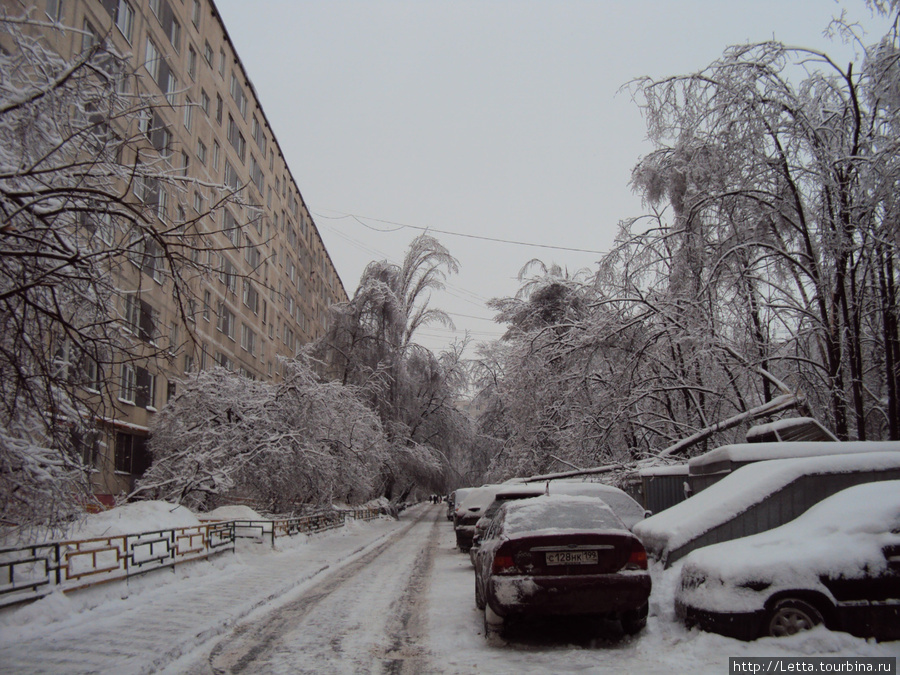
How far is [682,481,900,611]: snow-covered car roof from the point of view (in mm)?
5762

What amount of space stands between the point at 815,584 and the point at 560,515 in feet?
8.43

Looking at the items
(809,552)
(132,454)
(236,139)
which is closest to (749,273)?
(809,552)

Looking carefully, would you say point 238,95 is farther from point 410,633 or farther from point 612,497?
point 410,633

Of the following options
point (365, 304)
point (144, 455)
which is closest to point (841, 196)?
point (144, 455)

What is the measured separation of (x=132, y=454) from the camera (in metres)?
24.5

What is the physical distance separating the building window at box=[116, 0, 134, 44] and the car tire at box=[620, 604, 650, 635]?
2388 cm

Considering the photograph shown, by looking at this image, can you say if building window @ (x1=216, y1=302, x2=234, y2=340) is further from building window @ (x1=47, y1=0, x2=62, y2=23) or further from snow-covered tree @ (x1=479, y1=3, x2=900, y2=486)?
snow-covered tree @ (x1=479, y1=3, x2=900, y2=486)

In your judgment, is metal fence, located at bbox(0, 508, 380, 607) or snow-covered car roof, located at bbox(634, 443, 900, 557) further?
metal fence, located at bbox(0, 508, 380, 607)

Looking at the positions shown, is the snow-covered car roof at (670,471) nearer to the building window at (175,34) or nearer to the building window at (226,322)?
the building window at (175,34)

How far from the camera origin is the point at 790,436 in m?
11.4

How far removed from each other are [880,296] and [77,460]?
537 inches

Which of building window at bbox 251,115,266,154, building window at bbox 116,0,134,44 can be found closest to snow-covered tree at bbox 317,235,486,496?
building window at bbox 251,115,266,154

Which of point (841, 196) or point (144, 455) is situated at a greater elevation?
point (841, 196)

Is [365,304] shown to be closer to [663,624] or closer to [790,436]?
[790,436]
